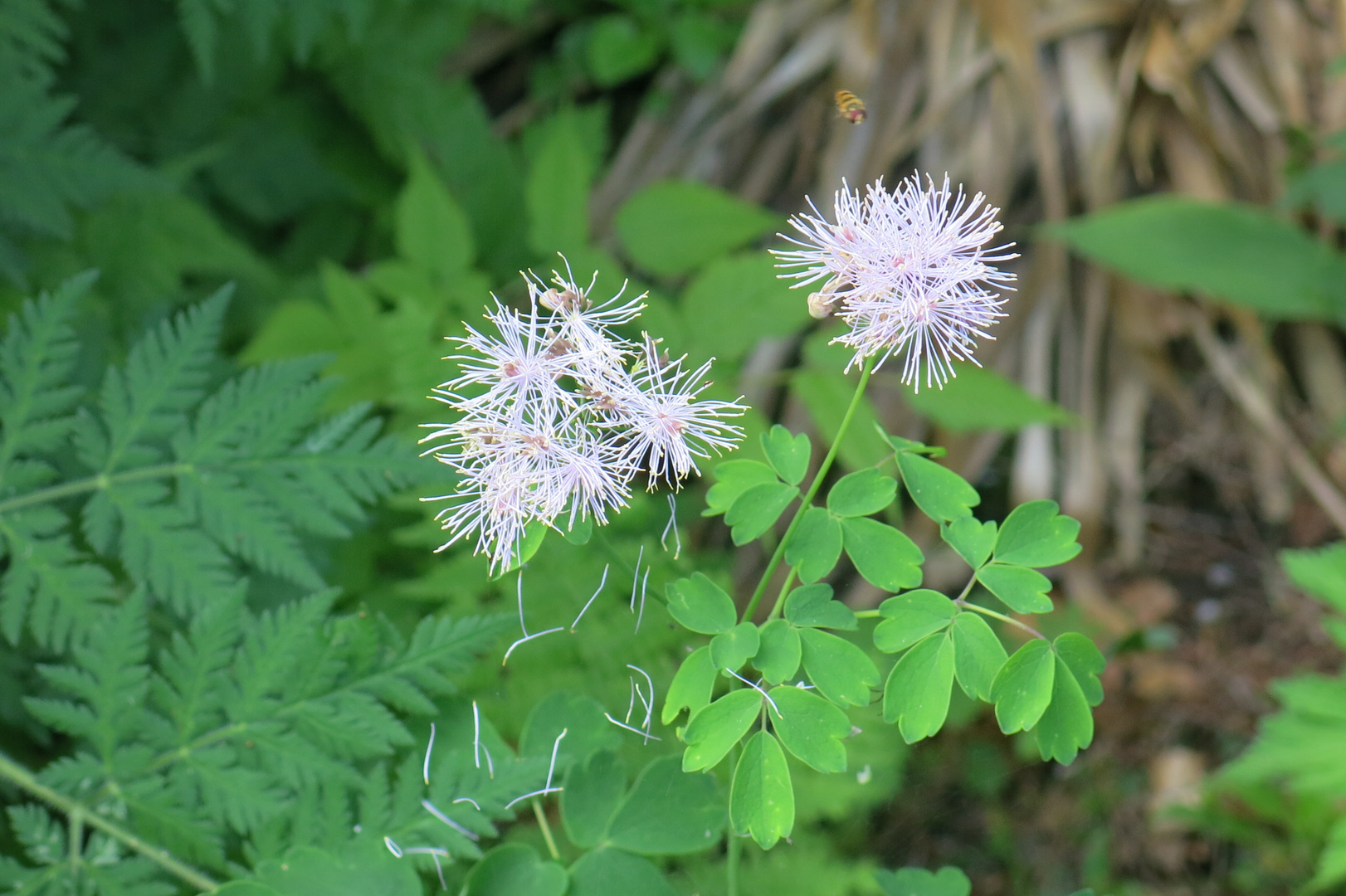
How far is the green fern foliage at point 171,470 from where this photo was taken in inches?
42.4

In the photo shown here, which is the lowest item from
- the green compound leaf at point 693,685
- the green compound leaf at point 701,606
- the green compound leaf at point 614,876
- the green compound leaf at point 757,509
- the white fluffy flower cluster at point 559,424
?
the green compound leaf at point 614,876

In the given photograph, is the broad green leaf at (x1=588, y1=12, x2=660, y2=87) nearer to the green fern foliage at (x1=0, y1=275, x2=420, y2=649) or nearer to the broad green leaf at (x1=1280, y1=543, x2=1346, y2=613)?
the green fern foliage at (x1=0, y1=275, x2=420, y2=649)

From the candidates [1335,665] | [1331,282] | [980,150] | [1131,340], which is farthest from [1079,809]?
[980,150]

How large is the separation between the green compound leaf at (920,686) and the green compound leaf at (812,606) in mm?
49

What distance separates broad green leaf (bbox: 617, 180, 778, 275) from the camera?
6.21 ft

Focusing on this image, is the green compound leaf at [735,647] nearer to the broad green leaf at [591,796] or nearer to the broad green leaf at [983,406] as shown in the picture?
the broad green leaf at [591,796]

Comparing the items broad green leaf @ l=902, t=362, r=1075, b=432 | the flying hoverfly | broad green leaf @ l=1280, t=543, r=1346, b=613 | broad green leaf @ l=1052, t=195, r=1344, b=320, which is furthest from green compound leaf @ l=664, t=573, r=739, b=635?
broad green leaf @ l=1052, t=195, r=1344, b=320

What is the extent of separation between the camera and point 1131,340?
2379 millimetres

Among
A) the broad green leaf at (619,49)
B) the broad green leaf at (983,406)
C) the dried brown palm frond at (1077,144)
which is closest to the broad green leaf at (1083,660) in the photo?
the broad green leaf at (983,406)

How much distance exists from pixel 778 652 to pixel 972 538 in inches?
6.5

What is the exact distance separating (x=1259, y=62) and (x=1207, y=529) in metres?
1.15

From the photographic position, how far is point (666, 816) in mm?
782

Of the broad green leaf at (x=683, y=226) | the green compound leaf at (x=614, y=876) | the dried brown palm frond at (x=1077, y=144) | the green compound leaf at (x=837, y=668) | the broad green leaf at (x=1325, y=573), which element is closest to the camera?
the green compound leaf at (x=837, y=668)

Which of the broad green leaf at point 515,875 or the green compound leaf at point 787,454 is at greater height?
the green compound leaf at point 787,454
